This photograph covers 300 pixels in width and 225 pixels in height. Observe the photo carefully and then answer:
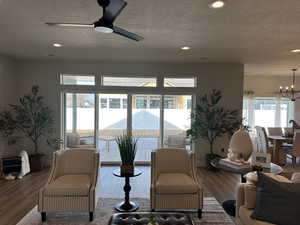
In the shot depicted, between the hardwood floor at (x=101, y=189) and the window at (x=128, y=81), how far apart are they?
2216 mm

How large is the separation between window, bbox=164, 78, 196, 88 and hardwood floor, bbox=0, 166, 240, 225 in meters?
2.29

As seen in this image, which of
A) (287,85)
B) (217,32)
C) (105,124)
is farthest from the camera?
(287,85)

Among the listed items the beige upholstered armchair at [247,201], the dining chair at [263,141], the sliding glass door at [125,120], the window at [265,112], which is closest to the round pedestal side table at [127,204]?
the beige upholstered armchair at [247,201]

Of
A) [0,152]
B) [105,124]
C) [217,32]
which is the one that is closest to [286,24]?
[217,32]

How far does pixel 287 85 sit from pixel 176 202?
6971mm

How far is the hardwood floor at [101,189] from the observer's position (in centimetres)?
314

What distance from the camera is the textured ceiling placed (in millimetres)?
2389

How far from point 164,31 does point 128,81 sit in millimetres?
2582

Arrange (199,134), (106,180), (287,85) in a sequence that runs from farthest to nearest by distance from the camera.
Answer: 1. (287,85)
2. (199,134)
3. (106,180)

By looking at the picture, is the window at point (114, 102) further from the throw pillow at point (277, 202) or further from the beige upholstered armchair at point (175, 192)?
the throw pillow at point (277, 202)

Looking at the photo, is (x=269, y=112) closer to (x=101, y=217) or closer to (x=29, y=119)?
(x=101, y=217)

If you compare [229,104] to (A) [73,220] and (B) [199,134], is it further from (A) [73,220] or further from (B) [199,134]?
(A) [73,220]

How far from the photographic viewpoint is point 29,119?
5.06m

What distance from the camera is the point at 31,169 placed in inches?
195
